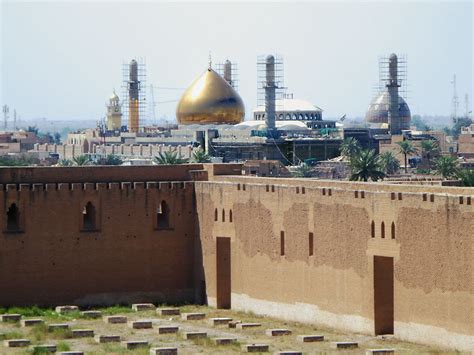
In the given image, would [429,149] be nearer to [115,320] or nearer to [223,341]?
[115,320]

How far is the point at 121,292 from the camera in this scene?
167 feet

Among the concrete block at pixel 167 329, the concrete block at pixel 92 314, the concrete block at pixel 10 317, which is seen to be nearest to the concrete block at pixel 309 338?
the concrete block at pixel 167 329

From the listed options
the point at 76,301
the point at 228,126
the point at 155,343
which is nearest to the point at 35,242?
the point at 76,301

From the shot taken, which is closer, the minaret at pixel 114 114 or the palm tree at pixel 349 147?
the palm tree at pixel 349 147

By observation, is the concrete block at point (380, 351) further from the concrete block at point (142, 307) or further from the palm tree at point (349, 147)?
the palm tree at point (349, 147)

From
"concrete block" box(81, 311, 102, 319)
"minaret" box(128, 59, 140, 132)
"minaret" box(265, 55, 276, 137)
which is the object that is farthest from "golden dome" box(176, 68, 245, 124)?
"concrete block" box(81, 311, 102, 319)

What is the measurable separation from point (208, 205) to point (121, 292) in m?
3.28

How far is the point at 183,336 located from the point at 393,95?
3201 inches

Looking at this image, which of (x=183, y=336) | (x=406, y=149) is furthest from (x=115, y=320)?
(x=406, y=149)

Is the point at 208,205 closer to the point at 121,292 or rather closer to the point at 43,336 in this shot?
the point at 121,292

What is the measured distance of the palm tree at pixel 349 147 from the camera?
323ft

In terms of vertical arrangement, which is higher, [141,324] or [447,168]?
[447,168]

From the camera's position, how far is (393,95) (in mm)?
123625

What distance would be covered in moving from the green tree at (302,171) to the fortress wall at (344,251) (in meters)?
37.4
